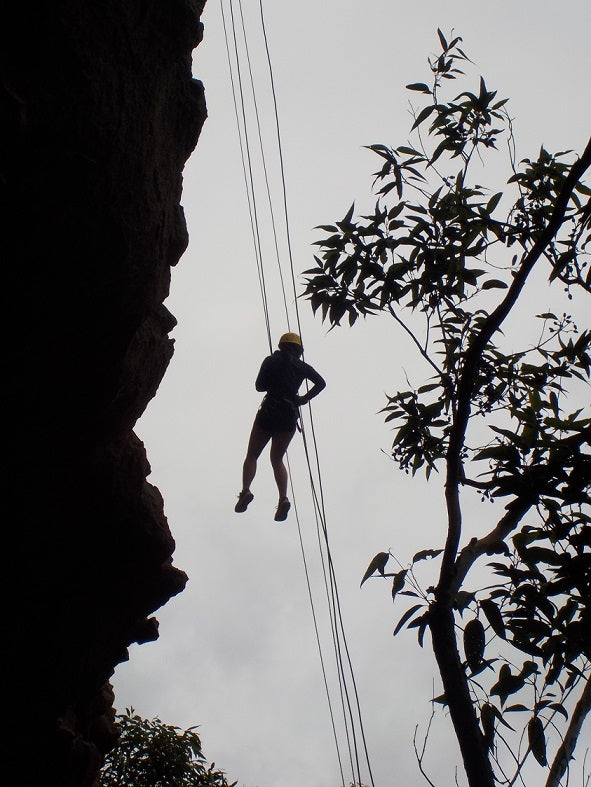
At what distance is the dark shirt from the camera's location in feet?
27.2

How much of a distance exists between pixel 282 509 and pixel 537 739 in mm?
6114

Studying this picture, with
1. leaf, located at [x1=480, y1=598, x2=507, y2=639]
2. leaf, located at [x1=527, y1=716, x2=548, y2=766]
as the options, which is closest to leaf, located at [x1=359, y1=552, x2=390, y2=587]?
leaf, located at [x1=480, y1=598, x2=507, y2=639]

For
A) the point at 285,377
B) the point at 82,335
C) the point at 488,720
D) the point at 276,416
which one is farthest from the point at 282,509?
the point at 488,720

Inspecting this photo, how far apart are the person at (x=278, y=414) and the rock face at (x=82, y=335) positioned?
7.39ft

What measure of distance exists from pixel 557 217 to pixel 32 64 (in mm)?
2636

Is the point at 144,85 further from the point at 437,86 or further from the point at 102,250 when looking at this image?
the point at 437,86

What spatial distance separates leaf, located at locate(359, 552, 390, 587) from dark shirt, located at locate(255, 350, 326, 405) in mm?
5681

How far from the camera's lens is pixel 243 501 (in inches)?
309

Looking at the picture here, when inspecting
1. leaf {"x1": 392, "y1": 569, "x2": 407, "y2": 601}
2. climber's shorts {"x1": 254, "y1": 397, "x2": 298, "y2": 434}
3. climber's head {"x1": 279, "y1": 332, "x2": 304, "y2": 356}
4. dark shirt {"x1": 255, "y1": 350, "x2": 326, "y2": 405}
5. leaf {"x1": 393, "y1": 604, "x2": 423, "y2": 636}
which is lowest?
leaf {"x1": 393, "y1": 604, "x2": 423, "y2": 636}

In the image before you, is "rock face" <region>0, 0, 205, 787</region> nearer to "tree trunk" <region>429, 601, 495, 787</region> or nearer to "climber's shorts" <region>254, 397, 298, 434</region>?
"climber's shorts" <region>254, 397, 298, 434</region>

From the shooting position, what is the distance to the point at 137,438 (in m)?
5.58

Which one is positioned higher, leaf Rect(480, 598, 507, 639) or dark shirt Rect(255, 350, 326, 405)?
dark shirt Rect(255, 350, 326, 405)

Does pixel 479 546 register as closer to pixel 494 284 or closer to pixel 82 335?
pixel 494 284

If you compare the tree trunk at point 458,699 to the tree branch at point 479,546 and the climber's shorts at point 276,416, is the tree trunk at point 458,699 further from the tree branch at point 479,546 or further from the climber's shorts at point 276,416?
the climber's shorts at point 276,416
